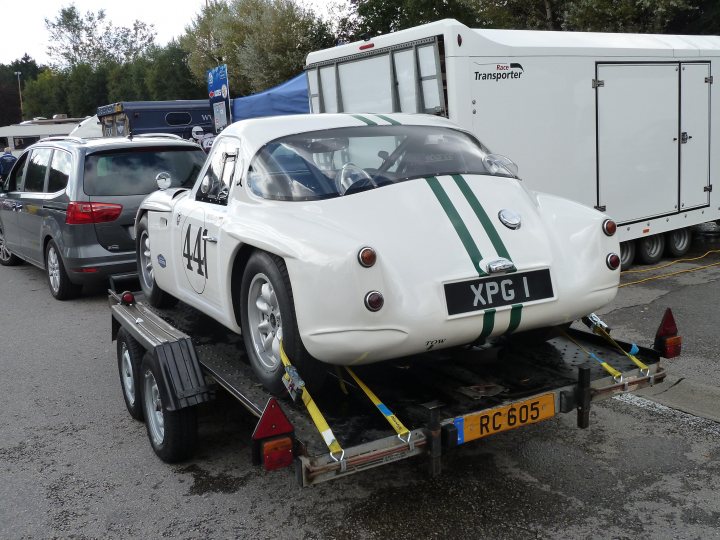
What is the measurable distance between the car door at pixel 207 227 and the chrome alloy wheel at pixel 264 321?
1.21 ft

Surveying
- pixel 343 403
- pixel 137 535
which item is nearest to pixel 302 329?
pixel 343 403

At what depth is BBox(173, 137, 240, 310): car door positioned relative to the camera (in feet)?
15.0

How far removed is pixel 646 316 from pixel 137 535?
5293 mm

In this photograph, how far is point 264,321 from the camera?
407cm

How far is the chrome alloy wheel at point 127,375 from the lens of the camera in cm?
521

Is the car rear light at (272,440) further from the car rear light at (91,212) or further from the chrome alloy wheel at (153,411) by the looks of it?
the car rear light at (91,212)

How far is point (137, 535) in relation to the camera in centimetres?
374

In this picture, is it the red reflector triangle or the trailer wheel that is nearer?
the red reflector triangle

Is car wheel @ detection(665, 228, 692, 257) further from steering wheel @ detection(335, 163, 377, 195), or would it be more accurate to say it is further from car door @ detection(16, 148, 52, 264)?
car door @ detection(16, 148, 52, 264)

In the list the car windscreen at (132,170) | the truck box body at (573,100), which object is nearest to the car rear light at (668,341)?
the truck box body at (573,100)

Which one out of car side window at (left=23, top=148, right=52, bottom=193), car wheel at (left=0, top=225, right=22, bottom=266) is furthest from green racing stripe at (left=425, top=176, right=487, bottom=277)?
car wheel at (left=0, top=225, right=22, bottom=266)

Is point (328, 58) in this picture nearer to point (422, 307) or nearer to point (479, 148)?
point (479, 148)

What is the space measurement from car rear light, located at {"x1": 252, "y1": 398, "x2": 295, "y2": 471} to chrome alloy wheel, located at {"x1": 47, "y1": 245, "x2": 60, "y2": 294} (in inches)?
274

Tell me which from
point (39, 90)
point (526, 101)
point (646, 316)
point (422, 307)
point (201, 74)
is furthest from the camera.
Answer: point (39, 90)
